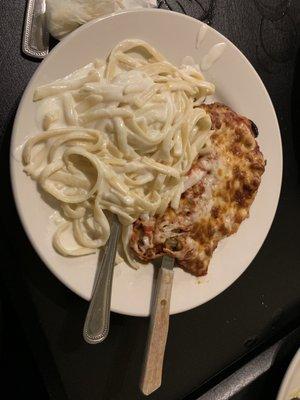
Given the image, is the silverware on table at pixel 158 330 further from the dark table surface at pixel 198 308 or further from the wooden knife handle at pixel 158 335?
the dark table surface at pixel 198 308

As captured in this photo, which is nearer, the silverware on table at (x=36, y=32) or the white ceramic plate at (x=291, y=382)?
the silverware on table at (x=36, y=32)

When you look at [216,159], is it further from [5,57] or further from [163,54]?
[5,57]

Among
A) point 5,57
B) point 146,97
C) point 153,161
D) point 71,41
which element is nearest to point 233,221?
point 153,161

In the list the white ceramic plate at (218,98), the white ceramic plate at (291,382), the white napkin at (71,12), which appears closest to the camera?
the white ceramic plate at (218,98)

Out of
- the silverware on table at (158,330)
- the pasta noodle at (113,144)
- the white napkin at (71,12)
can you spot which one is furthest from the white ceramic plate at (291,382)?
A: the white napkin at (71,12)

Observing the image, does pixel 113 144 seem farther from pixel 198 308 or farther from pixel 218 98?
pixel 198 308
